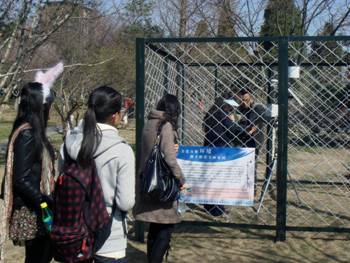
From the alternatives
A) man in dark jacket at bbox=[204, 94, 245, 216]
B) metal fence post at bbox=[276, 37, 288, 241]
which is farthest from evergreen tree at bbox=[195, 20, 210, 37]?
metal fence post at bbox=[276, 37, 288, 241]

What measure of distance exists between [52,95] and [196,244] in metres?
2.31

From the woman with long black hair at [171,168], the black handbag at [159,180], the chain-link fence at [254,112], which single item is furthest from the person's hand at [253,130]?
the black handbag at [159,180]

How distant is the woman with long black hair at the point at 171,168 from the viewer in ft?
12.3

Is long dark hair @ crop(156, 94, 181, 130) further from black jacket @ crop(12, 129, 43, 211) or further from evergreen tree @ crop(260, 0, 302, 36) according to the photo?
evergreen tree @ crop(260, 0, 302, 36)

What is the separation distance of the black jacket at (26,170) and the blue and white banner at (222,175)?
206 cm

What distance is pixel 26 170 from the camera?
→ 9.39ft

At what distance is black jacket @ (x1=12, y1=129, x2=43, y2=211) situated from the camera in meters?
2.86

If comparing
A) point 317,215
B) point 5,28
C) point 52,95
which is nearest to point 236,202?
point 317,215

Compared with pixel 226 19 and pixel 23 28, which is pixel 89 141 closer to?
pixel 23 28

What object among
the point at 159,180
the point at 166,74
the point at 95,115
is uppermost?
the point at 166,74

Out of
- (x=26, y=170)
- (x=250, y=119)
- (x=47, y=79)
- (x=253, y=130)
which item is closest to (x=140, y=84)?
(x=47, y=79)

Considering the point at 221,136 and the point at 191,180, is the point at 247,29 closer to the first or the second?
the point at 221,136

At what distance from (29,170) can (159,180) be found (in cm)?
105

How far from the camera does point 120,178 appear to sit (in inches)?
103
